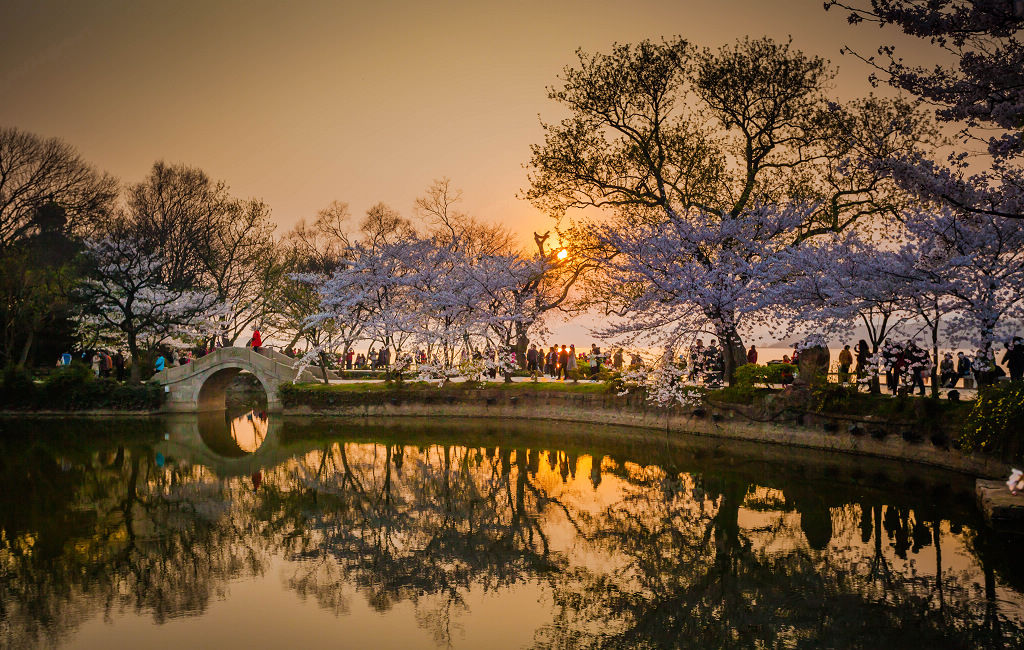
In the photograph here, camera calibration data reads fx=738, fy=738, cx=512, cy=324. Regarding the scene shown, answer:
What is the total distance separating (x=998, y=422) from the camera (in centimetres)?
1437

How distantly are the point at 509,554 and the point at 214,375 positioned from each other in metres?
29.7

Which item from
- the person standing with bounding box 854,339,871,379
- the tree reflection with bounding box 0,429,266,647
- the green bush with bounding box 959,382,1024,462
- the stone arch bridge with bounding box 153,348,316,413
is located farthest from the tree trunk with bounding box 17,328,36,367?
the green bush with bounding box 959,382,1024,462

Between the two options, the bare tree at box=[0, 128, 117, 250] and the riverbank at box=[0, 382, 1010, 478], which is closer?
the riverbank at box=[0, 382, 1010, 478]

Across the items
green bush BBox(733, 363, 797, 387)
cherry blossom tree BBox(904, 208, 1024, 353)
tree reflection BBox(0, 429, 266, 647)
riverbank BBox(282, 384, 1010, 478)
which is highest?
cherry blossom tree BBox(904, 208, 1024, 353)

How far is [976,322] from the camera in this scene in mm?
16719

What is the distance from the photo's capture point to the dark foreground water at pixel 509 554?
358 inches

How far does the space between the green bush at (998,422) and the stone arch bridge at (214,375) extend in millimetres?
29040

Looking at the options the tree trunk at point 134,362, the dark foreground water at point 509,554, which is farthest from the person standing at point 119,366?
the dark foreground water at point 509,554

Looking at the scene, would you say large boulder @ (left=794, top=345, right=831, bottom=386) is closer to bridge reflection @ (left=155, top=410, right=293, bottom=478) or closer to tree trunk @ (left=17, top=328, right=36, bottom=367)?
bridge reflection @ (left=155, top=410, right=293, bottom=478)

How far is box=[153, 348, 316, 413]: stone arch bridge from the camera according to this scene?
36312 millimetres

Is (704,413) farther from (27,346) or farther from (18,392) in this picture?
(27,346)

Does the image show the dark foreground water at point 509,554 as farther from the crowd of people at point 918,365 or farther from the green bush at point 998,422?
the crowd of people at point 918,365

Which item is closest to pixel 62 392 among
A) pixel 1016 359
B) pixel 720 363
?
pixel 720 363

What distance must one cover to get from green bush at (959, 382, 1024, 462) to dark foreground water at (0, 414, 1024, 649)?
3.43 ft
